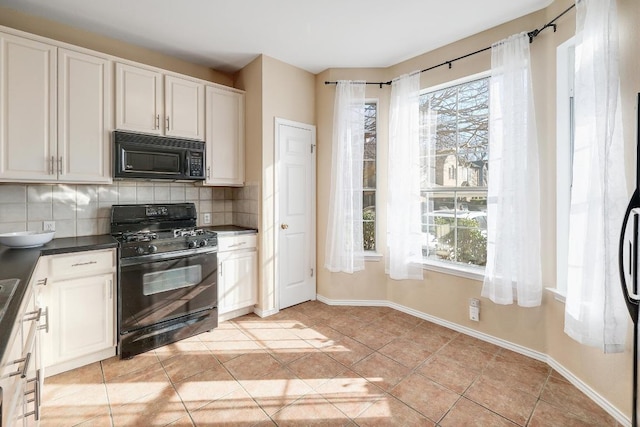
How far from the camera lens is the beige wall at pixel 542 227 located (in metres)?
1.72

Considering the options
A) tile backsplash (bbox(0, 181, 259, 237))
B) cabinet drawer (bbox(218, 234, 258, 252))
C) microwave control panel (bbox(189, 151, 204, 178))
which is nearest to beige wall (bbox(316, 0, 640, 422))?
cabinet drawer (bbox(218, 234, 258, 252))

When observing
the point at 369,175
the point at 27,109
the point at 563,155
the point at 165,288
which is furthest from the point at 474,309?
the point at 27,109

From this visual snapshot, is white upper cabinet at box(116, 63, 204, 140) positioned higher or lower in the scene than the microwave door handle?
higher

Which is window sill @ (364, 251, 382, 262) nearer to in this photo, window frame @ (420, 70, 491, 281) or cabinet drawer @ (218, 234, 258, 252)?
window frame @ (420, 70, 491, 281)

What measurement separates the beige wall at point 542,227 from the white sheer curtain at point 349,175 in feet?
0.68

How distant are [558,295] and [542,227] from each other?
519mm

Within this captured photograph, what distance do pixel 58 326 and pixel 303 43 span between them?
10.2 ft

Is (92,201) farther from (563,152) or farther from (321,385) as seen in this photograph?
(563,152)

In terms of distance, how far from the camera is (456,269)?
2867mm

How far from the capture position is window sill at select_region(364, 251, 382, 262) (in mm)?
3488

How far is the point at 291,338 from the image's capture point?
273 centimetres

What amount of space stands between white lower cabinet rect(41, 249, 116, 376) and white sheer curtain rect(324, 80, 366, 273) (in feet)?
7.02

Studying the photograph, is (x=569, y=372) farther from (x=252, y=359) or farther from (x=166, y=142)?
(x=166, y=142)

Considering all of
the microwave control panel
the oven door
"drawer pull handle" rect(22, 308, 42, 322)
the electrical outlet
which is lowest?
the electrical outlet
